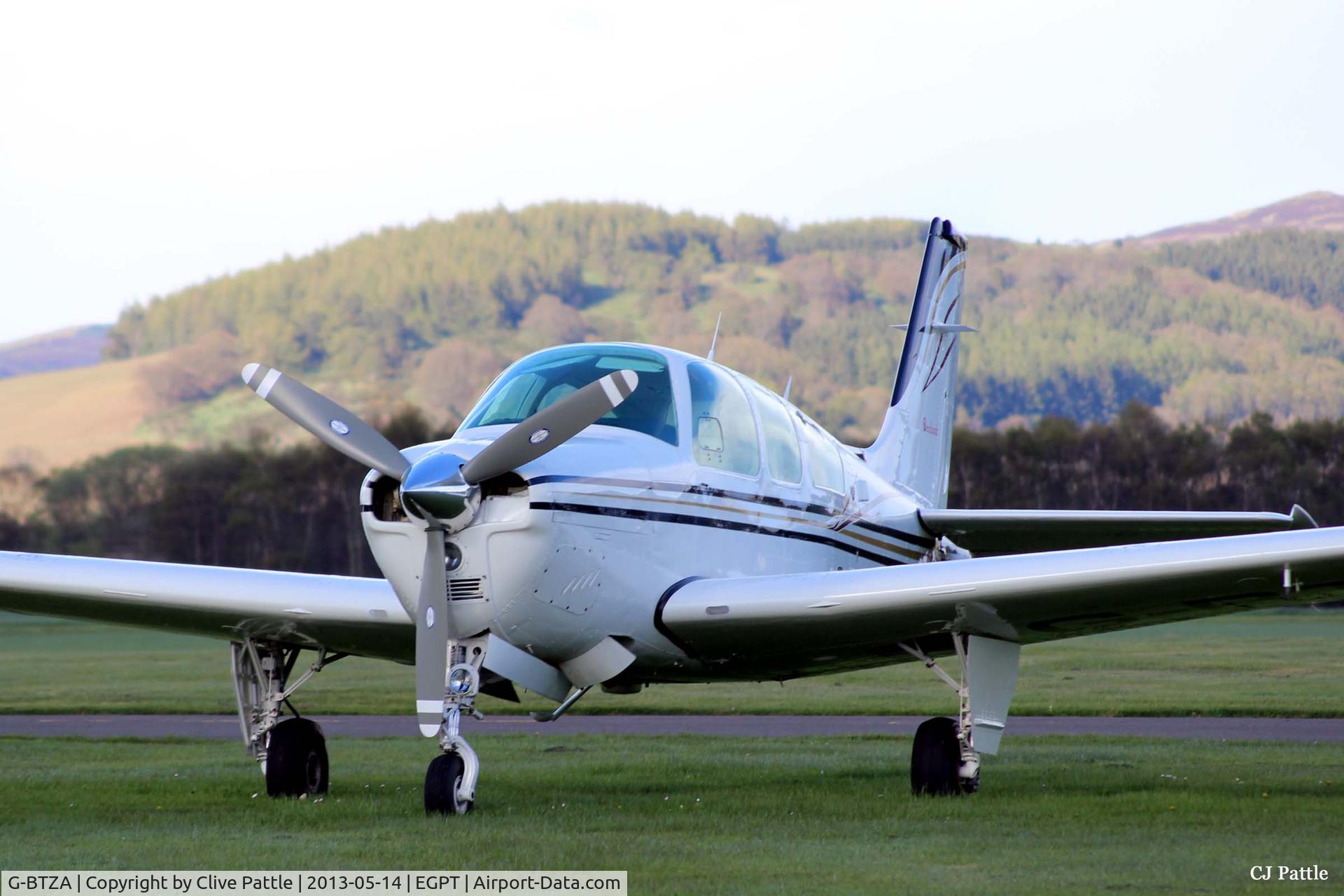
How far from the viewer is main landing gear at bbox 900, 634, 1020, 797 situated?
1008 centimetres

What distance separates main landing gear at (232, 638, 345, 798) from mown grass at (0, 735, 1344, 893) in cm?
22

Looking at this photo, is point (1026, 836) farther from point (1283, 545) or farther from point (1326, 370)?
point (1326, 370)

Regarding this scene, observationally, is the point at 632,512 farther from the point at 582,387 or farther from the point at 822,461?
the point at 822,461

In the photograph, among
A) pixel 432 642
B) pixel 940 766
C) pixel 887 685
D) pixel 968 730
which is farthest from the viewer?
pixel 887 685

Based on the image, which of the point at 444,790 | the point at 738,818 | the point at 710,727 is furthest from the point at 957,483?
the point at 444,790

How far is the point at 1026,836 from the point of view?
8203 millimetres

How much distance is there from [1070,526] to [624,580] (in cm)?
496

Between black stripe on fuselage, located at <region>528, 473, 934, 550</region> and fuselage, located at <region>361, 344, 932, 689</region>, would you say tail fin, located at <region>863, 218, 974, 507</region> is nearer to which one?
black stripe on fuselage, located at <region>528, 473, 934, 550</region>

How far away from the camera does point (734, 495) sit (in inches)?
404

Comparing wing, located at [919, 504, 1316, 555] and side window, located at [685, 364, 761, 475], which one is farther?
wing, located at [919, 504, 1316, 555]

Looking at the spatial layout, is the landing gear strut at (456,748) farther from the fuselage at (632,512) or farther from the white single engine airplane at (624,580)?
the fuselage at (632,512)

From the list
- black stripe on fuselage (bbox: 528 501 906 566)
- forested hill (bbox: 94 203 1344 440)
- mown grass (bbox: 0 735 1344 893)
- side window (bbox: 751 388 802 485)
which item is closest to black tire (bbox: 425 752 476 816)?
mown grass (bbox: 0 735 1344 893)

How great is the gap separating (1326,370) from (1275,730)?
8584 centimetres

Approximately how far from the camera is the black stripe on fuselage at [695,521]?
877 cm
